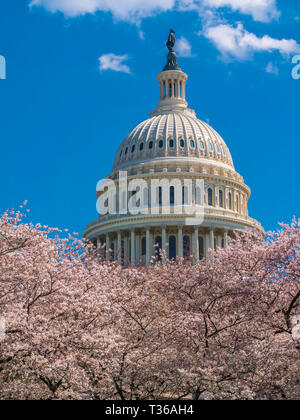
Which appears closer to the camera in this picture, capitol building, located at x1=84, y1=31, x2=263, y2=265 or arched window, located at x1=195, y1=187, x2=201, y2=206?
capitol building, located at x1=84, y1=31, x2=263, y2=265

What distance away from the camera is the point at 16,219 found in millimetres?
30656

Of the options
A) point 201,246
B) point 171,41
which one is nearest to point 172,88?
point 171,41

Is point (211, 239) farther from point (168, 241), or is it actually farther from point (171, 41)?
point (171, 41)

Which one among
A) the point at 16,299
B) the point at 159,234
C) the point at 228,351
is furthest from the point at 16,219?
the point at 159,234

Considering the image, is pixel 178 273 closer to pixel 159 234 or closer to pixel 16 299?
pixel 16 299

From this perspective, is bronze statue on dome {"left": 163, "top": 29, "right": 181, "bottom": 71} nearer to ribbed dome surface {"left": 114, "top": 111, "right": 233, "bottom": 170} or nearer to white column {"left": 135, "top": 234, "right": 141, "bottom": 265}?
ribbed dome surface {"left": 114, "top": 111, "right": 233, "bottom": 170}

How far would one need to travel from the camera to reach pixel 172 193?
103 m

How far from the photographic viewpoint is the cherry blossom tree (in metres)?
27.2

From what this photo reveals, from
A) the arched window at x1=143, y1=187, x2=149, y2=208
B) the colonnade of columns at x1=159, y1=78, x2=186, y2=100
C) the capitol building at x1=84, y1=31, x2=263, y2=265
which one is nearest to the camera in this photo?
the capitol building at x1=84, y1=31, x2=263, y2=265

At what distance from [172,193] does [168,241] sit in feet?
25.3

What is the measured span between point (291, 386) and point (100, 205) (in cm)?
8536

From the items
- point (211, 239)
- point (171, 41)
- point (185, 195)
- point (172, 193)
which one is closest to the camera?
point (211, 239)

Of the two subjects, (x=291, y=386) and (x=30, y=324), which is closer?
(x=30, y=324)

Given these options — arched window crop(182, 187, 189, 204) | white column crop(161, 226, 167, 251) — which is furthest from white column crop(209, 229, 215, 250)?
white column crop(161, 226, 167, 251)
